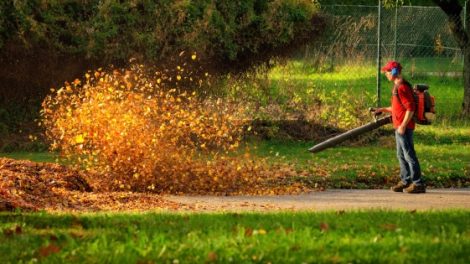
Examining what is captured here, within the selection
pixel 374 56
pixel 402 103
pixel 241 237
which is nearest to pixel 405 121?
pixel 402 103

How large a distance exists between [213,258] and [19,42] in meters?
11.8

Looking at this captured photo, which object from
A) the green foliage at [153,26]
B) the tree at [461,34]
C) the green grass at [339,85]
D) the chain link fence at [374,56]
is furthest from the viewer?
the tree at [461,34]

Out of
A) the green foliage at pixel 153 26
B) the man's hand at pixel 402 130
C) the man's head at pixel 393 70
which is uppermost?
the green foliage at pixel 153 26

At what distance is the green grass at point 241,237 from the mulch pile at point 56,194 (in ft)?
5.71

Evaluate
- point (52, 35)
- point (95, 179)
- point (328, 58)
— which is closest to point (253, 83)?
point (328, 58)

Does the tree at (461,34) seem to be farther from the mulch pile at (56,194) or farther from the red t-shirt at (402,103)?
the mulch pile at (56,194)

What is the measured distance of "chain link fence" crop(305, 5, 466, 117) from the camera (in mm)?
21766

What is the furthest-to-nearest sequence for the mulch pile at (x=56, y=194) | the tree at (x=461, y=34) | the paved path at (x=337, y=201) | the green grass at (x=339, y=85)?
the tree at (x=461, y=34) < the green grass at (x=339, y=85) < the paved path at (x=337, y=201) < the mulch pile at (x=56, y=194)

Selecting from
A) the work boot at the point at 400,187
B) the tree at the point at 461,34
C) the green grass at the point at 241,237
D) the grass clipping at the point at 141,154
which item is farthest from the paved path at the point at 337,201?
the tree at the point at 461,34

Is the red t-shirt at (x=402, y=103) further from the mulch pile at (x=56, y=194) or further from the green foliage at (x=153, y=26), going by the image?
the green foliage at (x=153, y=26)

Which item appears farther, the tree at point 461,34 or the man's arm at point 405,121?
the tree at point 461,34

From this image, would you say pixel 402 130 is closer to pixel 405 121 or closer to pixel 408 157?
pixel 405 121

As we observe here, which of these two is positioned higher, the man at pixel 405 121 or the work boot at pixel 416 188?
the man at pixel 405 121

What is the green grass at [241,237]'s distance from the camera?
7.74m
